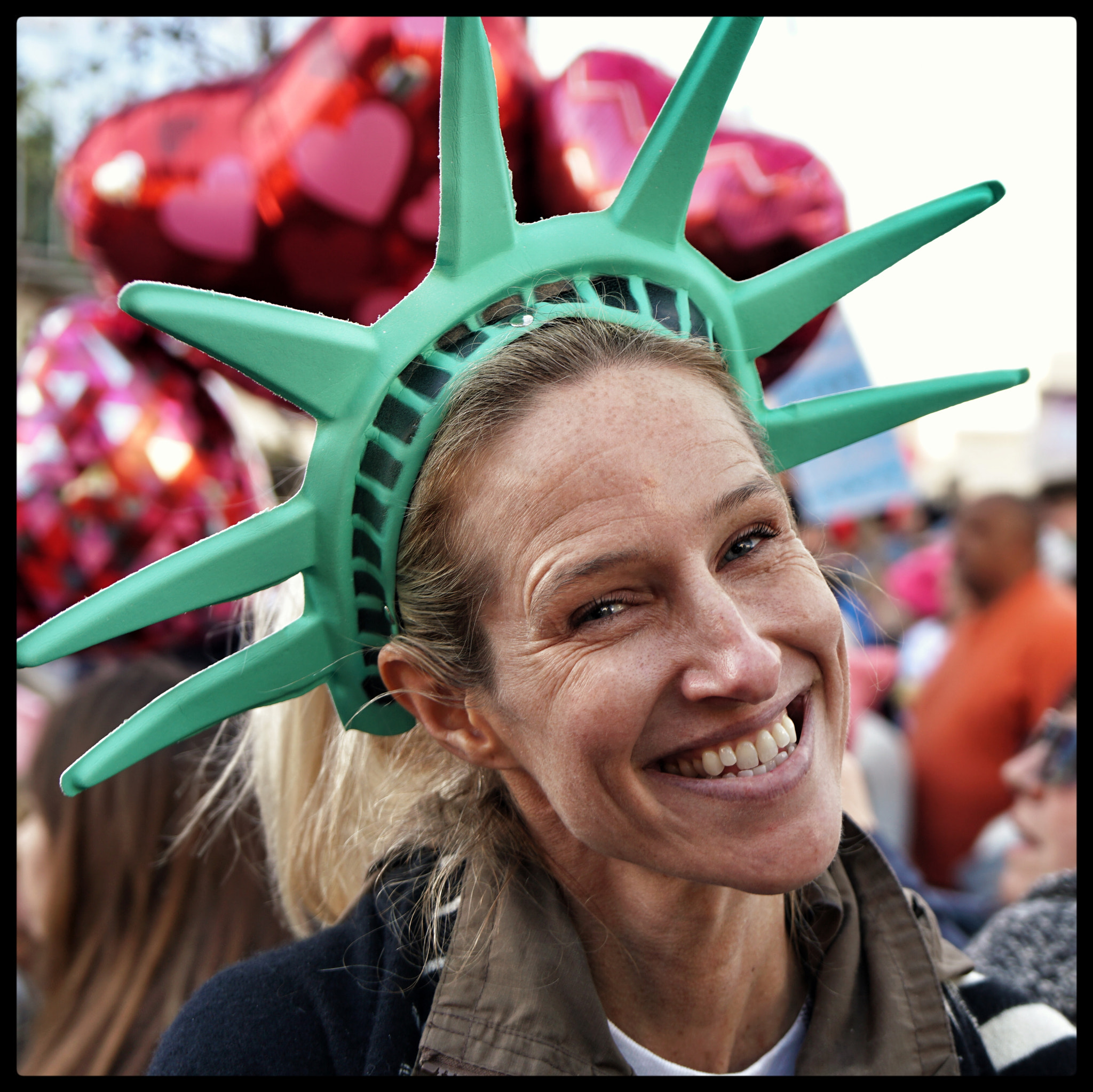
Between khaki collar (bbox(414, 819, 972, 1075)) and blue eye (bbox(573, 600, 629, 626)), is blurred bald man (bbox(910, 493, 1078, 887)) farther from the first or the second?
blue eye (bbox(573, 600, 629, 626))

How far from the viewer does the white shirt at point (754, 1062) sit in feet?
4.55

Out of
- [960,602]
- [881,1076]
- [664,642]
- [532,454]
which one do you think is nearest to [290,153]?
[532,454]

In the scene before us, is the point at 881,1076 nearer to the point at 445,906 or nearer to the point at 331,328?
the point at 445,906

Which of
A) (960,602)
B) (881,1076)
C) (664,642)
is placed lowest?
(960,602)

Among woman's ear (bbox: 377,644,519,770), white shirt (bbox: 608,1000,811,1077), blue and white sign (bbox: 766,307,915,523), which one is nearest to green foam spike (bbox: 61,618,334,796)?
woman's ear (bbox: 377,644,519,770)

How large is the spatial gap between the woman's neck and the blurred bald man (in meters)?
2.43

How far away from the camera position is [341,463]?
1.38 metres

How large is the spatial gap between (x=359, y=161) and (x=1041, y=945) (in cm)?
221

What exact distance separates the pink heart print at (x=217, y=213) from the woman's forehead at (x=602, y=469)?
141cm

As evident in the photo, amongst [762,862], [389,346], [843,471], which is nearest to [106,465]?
[389,346]

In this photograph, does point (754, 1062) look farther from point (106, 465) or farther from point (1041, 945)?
point (106, 465)

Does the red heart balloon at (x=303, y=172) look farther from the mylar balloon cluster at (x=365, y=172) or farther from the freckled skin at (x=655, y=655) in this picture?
the freckled skin at (x=655, y=655)

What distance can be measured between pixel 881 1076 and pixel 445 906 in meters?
0.67

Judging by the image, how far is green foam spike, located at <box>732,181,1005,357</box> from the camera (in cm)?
156
